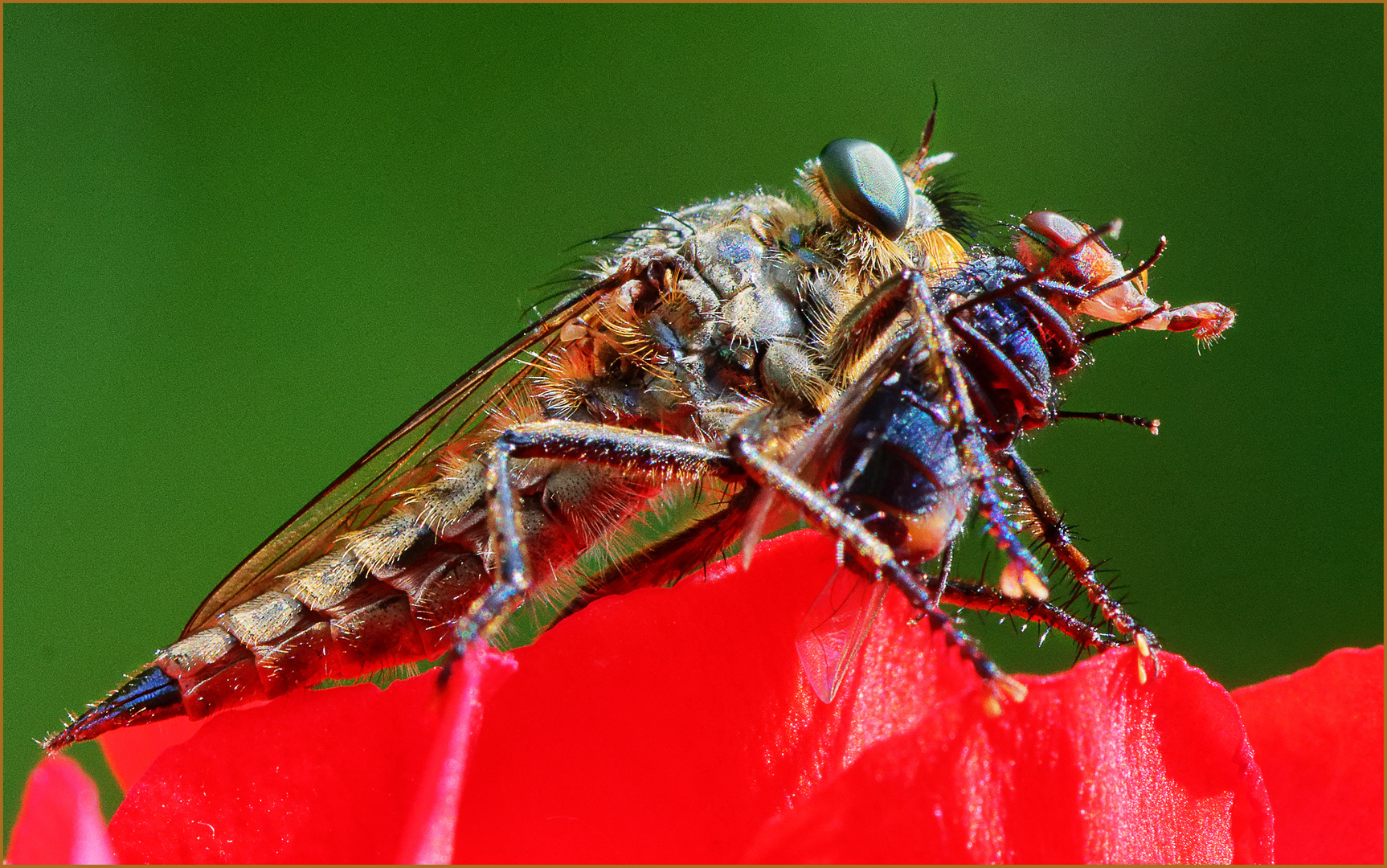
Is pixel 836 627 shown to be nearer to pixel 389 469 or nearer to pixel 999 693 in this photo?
pixel 999 693

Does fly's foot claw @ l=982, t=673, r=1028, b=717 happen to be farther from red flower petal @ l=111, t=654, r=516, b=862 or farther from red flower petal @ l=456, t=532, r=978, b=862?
red flower petal @ l=111, t=654, r=516, b=862

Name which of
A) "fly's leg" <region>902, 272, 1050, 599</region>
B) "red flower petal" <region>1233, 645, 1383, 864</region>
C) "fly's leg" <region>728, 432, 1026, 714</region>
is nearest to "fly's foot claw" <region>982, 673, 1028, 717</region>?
"fly's leg" <region>728, 432, 1026, 714</region>

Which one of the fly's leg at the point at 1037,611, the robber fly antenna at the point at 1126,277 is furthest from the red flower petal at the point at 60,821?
the robber fly antenna at the point at 1126,277

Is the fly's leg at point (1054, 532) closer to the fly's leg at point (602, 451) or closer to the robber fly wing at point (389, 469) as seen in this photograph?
the fly's leg at point (602, 451)

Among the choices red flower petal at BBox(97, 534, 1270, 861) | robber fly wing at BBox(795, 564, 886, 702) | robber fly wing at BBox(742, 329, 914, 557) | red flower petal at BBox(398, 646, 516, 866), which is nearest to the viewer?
red flower petal at BBox(398, 646, 516, 866)

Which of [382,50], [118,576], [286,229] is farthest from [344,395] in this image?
[382,50]

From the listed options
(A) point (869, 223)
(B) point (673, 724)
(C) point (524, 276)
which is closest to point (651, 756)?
(B) point (673, 724)

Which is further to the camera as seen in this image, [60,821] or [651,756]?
[651,756]
